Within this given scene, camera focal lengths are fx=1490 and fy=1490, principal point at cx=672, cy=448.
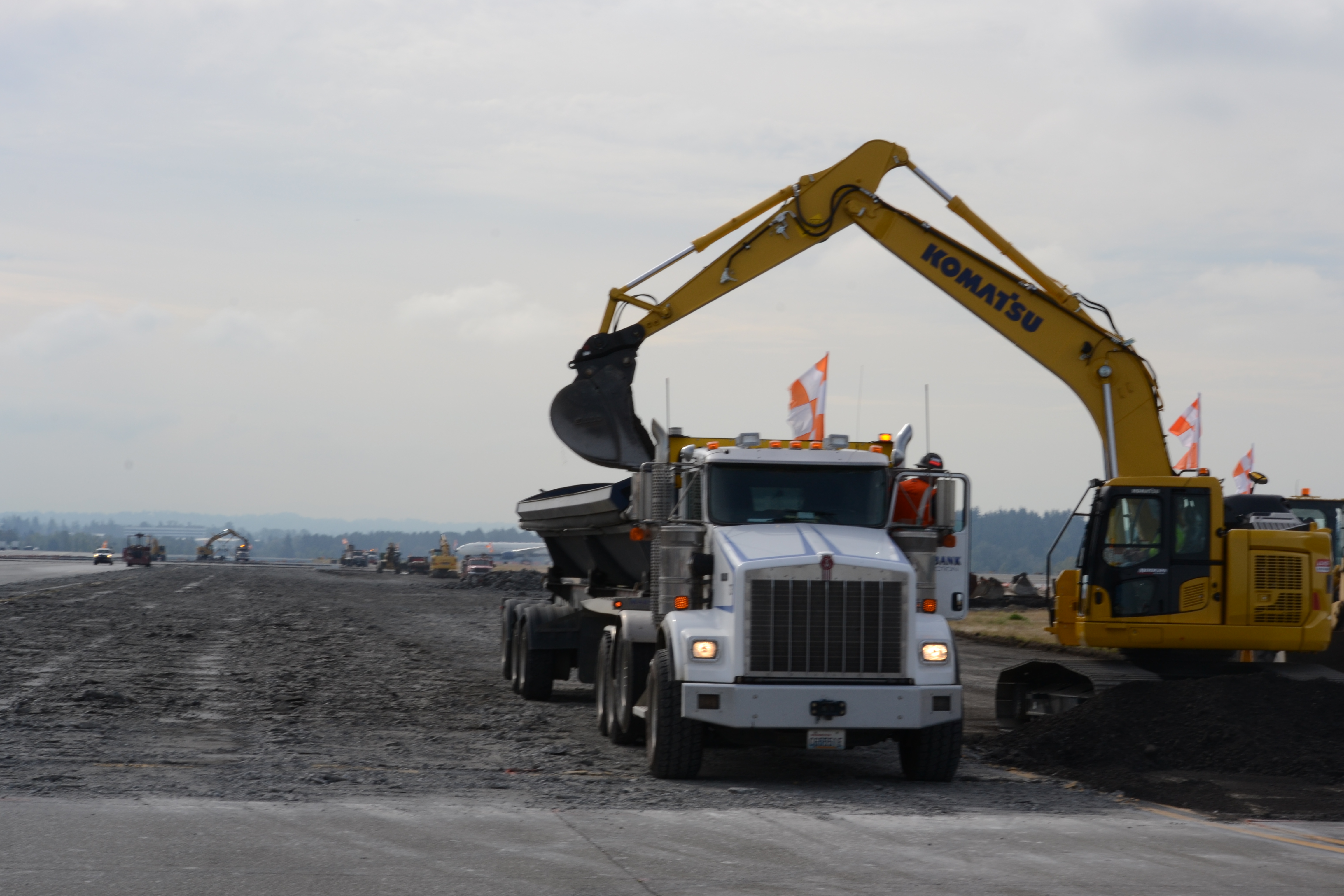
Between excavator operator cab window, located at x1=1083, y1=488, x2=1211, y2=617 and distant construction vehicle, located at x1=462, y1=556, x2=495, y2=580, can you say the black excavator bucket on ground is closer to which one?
excavator operator cab window, located at x1=1083, y1=488, x2=1211, y2=617

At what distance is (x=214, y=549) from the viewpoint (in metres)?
153

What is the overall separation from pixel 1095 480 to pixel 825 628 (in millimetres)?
5863

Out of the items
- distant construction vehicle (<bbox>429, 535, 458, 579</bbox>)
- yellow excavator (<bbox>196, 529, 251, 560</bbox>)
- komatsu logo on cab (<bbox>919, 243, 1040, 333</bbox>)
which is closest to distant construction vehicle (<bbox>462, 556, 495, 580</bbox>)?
distant construction vehicle (<bbox>429, 535, 458, 579</bbox>)

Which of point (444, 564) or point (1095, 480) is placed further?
point (444, 564)

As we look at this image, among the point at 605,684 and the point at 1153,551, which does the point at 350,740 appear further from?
the point at 1153,551

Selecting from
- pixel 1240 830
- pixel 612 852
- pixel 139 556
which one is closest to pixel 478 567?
pixel 139 556

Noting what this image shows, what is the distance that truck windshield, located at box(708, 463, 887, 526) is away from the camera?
13273 mm

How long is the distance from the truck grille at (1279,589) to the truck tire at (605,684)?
6906 mm

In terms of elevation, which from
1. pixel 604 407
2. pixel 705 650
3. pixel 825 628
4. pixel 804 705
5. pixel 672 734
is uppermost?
pixel 604 407

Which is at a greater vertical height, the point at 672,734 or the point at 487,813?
the point at 672,734

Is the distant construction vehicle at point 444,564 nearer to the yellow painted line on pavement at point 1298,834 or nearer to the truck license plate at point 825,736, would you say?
the truck license plate at point 825,736

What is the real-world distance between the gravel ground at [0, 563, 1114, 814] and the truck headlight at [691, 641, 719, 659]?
1.07 meters

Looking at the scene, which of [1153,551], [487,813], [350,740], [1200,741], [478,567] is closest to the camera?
[487,813]

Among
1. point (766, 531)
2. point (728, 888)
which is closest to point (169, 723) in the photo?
point (766, 531)
